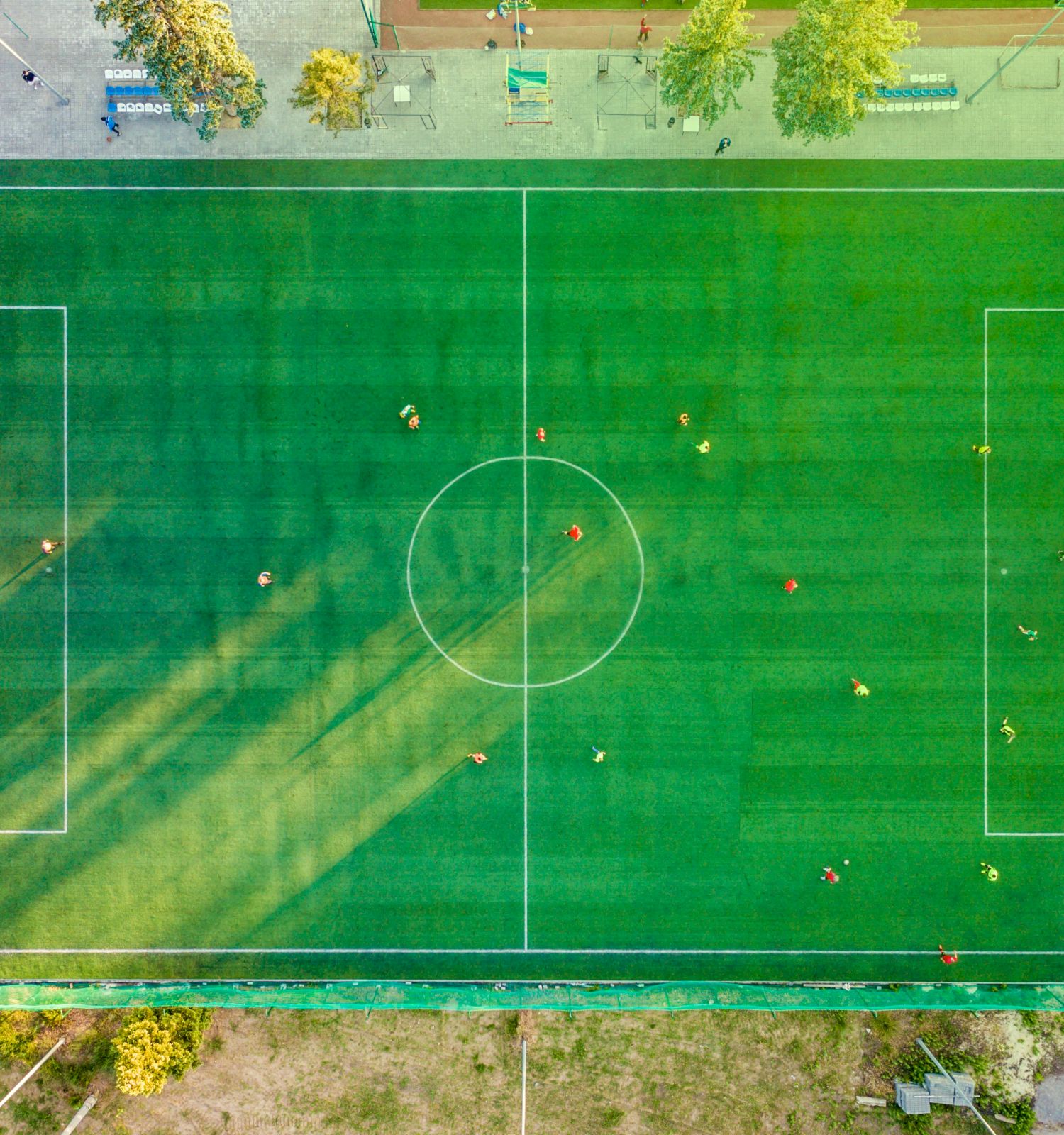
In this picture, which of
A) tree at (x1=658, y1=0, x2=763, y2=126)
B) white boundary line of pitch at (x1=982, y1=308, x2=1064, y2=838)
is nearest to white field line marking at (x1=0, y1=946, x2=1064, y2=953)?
white boundary line of pitch at (x1=982, y1=308, x2=1064, y2=838)

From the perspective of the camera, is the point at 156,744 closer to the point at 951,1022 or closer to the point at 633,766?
the point at 633,766

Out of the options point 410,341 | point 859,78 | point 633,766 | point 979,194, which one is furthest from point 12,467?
point 979,194

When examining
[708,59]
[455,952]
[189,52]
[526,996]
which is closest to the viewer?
[189,52]

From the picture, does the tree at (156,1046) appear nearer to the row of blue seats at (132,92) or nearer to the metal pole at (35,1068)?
the metal pole at (35,1068)

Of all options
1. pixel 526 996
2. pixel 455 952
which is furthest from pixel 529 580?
pixel 526 996

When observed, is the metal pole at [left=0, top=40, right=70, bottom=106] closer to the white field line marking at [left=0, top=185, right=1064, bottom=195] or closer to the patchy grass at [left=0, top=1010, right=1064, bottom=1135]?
the white field line marking at [left=0, top=185, right=1064, bottom=195]

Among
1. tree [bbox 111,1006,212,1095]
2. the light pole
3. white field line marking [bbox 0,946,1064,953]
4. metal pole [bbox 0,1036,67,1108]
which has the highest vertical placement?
the light pole

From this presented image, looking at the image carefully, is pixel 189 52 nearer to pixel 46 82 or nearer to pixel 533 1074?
pixel 46 82
